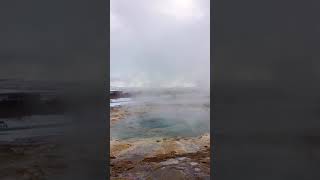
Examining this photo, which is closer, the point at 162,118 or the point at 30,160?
the point at 30,160

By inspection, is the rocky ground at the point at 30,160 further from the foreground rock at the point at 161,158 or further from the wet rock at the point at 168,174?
the wet rock at the point at 168,174

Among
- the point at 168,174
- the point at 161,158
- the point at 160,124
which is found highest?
the point at 160,124

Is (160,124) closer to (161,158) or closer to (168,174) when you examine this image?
(161,158)

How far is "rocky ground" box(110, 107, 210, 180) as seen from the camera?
8.21 feet

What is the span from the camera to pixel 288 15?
251cm

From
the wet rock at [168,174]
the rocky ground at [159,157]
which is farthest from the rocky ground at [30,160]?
the wet rock at [168,174]

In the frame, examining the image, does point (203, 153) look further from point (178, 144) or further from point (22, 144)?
point (22, 144)

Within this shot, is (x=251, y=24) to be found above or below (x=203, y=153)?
above

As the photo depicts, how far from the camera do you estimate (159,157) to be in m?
2.52

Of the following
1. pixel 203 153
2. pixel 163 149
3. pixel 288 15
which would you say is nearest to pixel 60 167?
pixel 163 149

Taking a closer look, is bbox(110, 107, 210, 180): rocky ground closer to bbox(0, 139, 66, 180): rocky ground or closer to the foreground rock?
the foreground rock

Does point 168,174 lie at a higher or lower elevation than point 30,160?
lower

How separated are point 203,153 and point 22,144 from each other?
124 centimetres

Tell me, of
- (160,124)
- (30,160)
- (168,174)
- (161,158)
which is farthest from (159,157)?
(30,160)
